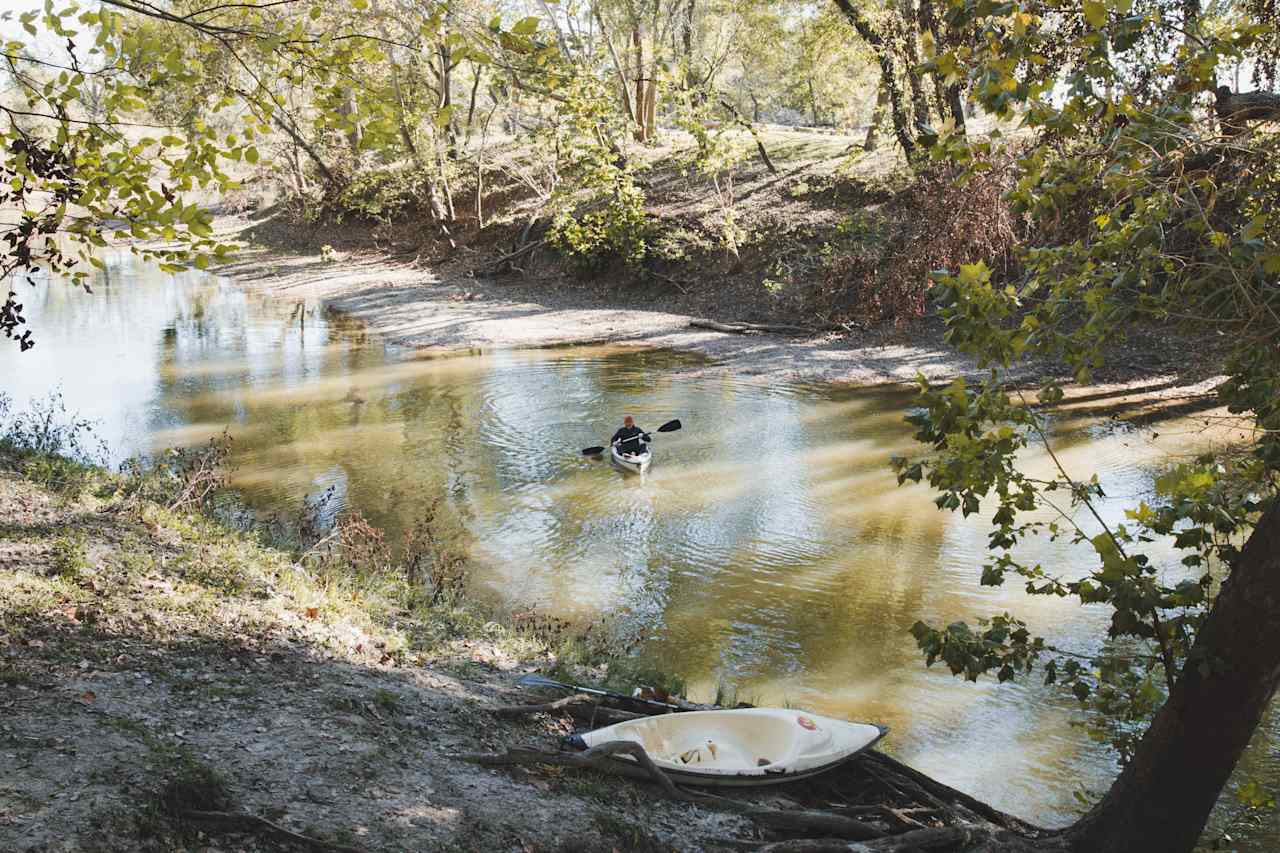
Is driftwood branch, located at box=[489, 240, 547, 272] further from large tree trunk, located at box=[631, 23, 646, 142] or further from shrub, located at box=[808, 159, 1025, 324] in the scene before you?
shrub, located at box=[808, 159, 1025, 324]

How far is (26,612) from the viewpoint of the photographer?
6551 mm

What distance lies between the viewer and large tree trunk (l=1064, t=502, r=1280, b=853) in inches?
183

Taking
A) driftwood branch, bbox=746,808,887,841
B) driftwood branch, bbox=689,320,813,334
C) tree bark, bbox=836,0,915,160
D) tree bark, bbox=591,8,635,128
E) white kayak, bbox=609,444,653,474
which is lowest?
driftwood branch, bbox=746,808,887,841

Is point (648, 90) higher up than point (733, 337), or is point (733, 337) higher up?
point (648, 90)

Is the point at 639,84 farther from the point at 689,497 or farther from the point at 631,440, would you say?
the point at 689,497

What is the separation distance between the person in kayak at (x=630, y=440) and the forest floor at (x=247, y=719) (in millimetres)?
6244

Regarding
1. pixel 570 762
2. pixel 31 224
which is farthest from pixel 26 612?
pixel 570 762

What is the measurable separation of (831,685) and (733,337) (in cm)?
1714

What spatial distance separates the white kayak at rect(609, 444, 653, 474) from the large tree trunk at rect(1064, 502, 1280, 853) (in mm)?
9663

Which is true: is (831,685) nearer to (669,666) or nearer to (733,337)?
(669,666)

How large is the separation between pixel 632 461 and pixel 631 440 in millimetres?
410

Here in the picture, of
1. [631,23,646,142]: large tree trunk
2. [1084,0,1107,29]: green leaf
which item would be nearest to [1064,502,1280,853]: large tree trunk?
[1084,0,1107,29]: green leaf

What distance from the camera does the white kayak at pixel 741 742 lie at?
20.4 feet

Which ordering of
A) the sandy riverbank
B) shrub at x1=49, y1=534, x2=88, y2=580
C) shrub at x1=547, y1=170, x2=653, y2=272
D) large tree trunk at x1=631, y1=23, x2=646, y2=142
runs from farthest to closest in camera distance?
large tree trunk at x1=631, y1=23, x2=646, y2=142
shrub at x1=547, y1=170, x2=653, y2=272
the sandy riverbank
shrub at x1=49, y1=534, x2=88, y2=580
